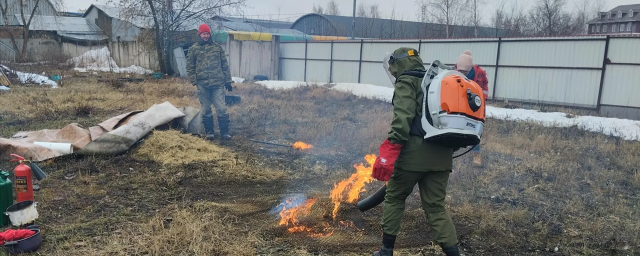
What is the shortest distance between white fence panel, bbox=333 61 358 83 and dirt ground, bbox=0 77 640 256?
1093cm

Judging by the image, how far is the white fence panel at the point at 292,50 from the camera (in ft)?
74.0

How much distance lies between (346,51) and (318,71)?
2310 millimetres

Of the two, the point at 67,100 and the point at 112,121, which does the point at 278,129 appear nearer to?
the point at 112,121

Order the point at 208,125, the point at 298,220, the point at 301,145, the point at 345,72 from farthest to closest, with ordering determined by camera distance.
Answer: the point at 345,72, the point at 208,125, the point at 301,145, the point at 298,220

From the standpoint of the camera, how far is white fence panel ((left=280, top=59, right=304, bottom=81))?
74.6 feet

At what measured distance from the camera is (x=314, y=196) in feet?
15.4

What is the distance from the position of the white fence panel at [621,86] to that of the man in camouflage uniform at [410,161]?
11.0 m

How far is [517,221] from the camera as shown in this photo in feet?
13.6

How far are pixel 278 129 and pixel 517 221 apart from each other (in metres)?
5.47

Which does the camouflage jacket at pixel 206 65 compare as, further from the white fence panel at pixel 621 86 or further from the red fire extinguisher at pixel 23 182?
the white fence panel at pixel 621 86

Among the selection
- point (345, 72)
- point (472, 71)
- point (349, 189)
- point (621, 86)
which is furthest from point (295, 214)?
point (345, 72)

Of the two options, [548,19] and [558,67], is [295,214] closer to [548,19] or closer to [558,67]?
[558,67]

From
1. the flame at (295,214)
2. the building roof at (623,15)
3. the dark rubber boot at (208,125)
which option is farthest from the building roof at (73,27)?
the building roof at (623,15)

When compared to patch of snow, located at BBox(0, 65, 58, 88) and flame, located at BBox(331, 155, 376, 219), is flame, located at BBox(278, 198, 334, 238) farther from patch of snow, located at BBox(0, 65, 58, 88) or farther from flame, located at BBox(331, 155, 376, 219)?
patch of snow, located at BBox(0, 65, 58, 88)
